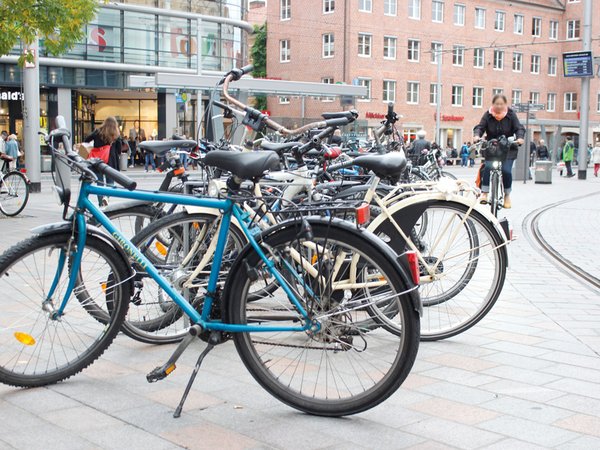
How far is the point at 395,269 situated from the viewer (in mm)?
3568

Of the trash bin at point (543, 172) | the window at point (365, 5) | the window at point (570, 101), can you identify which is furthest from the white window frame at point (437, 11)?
the trash bin at point (543, 172)

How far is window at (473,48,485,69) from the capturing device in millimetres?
62688

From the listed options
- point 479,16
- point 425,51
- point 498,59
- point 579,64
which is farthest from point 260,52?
point 579,64

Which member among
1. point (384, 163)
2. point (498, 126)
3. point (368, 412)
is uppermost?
point (498, 126)

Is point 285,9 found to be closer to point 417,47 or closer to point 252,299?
point 417,47

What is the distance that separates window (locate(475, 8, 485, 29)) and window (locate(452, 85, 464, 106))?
502 cm

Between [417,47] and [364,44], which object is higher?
[417,47]

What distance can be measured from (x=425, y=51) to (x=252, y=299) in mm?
57528

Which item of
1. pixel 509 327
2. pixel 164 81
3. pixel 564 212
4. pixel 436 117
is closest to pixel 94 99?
pixel 164 81

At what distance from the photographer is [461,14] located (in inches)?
2430

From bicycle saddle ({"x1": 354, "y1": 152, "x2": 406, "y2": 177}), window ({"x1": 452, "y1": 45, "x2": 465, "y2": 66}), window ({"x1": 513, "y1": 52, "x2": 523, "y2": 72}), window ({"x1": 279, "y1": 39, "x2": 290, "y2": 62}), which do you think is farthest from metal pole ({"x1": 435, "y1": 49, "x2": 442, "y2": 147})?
bicycle saddle ({"x1": 354, "y1": 152, "x2": 406, "y2": 177})

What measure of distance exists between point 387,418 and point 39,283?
5.74 ft

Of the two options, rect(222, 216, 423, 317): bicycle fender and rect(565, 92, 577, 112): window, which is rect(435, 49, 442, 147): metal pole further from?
rect(222, 216, 423, 317): bicycle fender

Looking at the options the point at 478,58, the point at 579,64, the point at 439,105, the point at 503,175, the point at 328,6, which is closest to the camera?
the point at 503,175
